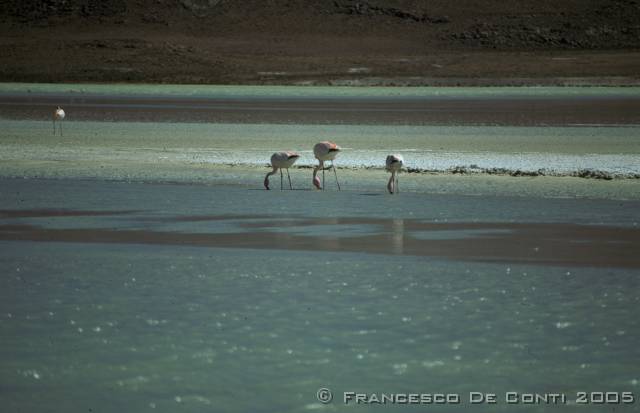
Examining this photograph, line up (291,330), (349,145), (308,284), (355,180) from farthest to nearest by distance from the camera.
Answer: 1. (349,145)
2. (355,180)
3. (308,284)
4. (291,330)

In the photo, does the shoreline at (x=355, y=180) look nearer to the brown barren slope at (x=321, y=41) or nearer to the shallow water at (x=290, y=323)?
the shallow water at (x=290, y=323)

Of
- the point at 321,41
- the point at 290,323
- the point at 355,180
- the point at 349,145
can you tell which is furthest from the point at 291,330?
the point at 321,41

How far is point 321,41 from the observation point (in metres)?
96.4

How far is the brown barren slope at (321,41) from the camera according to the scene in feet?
235

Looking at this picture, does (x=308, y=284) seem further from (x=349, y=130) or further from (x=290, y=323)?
(x=349, y=130)

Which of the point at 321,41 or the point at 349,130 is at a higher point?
the point at 321,41

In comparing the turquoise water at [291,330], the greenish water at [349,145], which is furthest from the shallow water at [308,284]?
the greenish water at [349,145]

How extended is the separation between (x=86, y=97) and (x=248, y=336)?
40.8 metres

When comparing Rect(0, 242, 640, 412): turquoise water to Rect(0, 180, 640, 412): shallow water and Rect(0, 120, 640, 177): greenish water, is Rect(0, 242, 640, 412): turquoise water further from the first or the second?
Rect(0, 120, 640, 177): greenish water

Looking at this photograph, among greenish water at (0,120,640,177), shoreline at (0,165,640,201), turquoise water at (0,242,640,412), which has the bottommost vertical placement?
turquoise water at (0,242,640,412)

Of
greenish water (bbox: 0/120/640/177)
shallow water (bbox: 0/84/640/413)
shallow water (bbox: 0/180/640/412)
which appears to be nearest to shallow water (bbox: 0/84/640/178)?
greenish water (bbox: 0/120/640/177)

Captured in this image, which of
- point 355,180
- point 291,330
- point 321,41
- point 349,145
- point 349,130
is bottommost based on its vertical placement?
point 291,330

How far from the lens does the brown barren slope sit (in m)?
71.8

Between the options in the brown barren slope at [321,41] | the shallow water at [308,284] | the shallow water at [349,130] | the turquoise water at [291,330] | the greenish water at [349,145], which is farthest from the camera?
the brown barren slope at [321,41]
